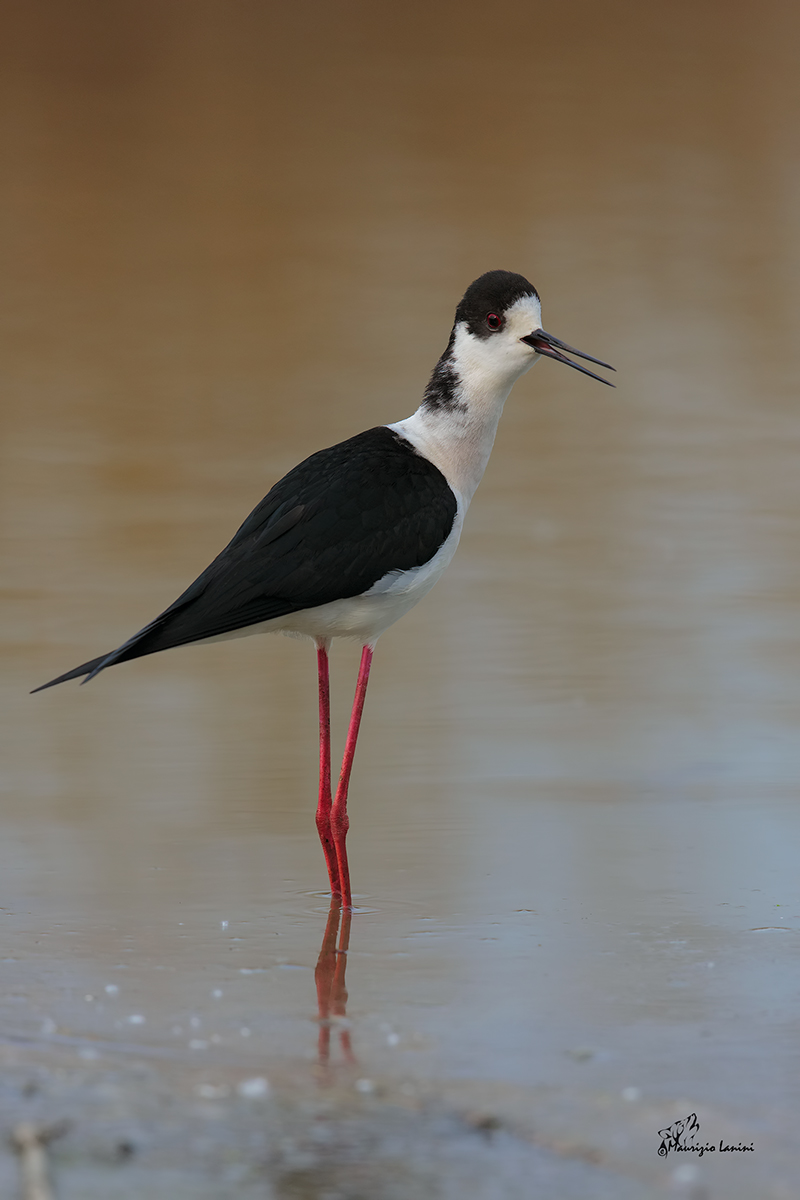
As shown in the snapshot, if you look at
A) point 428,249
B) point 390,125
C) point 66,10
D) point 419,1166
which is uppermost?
point 66,10

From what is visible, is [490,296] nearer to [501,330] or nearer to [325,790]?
→ [501,330]

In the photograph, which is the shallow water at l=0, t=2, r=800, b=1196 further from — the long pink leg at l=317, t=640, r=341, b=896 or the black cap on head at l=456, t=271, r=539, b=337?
the black cap on head at l=456, t=271, r=539, b=337

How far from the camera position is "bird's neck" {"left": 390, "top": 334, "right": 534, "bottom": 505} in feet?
16.3

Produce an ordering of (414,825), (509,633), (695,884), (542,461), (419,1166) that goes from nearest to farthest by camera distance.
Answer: (419,1166), (695,884), (414,825), (509,633), (542,461)

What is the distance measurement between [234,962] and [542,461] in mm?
5715

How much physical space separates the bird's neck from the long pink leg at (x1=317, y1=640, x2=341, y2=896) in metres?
0.61

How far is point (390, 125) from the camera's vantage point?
16688mm

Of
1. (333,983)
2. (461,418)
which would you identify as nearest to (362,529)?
(461,418)

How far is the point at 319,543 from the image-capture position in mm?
4562

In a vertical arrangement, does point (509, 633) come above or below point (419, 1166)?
above

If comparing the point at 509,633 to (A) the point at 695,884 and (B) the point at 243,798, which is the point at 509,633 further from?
(A) the point at 695,884

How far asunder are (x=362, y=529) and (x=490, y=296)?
31.8 inches

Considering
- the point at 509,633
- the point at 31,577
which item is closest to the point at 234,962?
the point at 509,633

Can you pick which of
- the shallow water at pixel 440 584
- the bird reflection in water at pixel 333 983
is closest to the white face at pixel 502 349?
the shallow water at pixel 440 584
